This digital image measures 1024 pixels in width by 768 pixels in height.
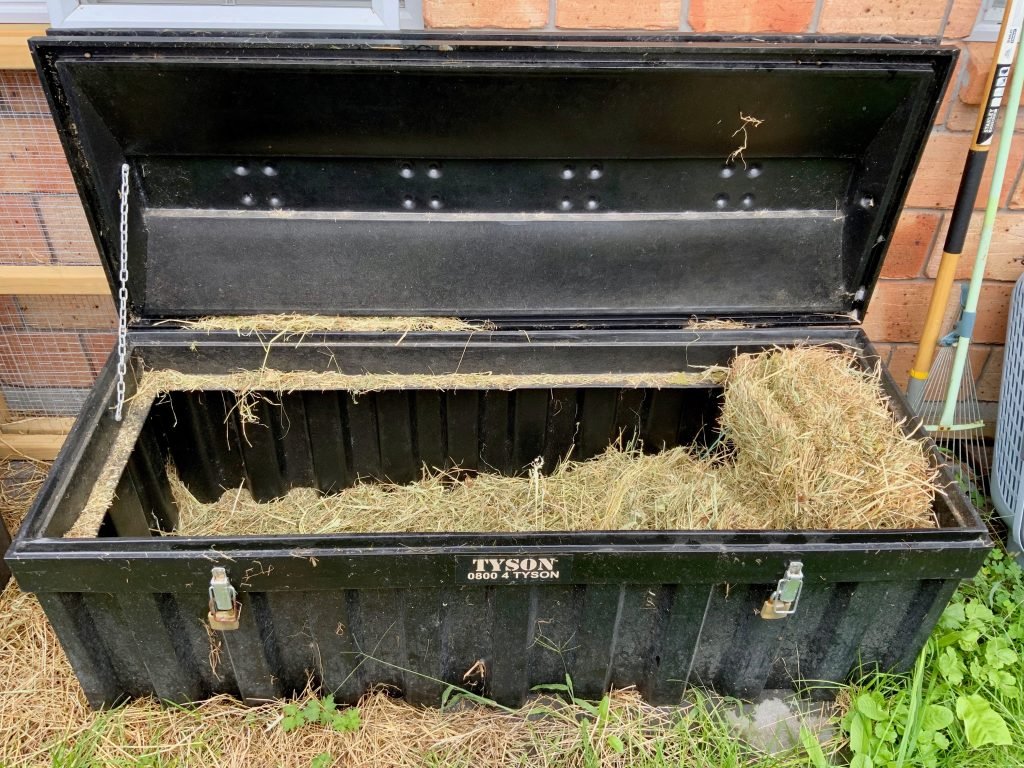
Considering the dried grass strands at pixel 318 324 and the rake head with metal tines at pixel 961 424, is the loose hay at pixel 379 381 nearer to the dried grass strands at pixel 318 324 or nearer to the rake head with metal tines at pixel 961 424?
the dried grass strands at pixel 318 324

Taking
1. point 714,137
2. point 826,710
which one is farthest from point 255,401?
point 826,710

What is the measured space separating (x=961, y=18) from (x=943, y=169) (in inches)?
19.6

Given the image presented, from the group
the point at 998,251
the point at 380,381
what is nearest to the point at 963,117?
the point at 998,251

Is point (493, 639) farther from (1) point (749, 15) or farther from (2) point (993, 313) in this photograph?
(2) point (993, 313)

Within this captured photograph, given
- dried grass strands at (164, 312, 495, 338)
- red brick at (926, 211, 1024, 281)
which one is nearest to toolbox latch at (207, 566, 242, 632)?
dried grass strands at (164, 312, 495, 338)

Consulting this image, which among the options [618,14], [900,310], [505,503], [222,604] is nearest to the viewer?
[222,604]

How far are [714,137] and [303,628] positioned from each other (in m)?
1.78

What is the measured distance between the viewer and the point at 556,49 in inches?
81.4

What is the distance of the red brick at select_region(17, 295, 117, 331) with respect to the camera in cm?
314

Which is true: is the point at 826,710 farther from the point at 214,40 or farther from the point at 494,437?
the point at 214,40

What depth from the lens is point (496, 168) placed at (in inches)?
96.0

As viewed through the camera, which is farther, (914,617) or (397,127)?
(397,127)

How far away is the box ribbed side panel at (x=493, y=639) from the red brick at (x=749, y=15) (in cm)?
173

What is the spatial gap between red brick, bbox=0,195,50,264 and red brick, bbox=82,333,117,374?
1.13ft
